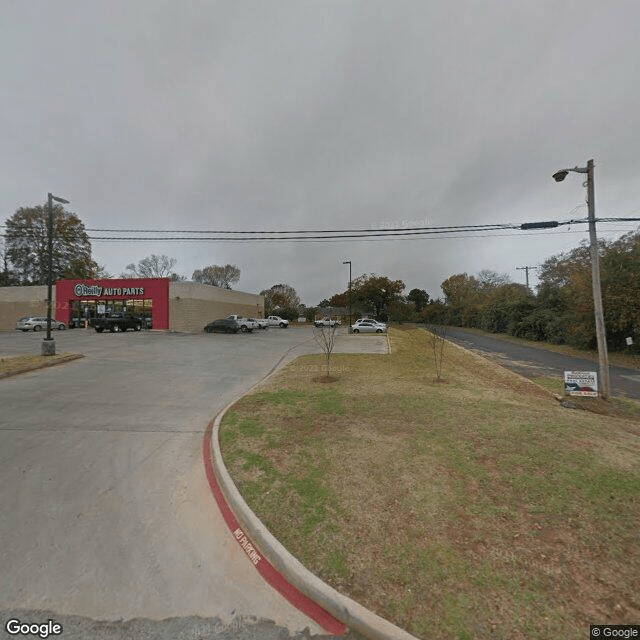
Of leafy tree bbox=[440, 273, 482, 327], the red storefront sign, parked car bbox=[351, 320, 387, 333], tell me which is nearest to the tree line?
leafy tree bbox=[440, 273, 482, 327]

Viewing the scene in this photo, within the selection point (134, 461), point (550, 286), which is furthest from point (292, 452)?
point (550, 286)

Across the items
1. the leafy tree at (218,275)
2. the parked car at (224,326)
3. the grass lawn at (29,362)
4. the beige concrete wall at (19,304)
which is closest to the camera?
the grass lawn at (29,362)

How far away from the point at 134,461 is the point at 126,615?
2.69m

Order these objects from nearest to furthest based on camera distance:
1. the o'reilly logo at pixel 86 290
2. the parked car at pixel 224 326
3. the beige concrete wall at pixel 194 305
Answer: the parked car at pixel 224 326 < the beige concrete wall at pixel 194 305 < the o'reilly logo at pixel 86 290

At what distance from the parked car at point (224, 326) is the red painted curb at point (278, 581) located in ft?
87.4

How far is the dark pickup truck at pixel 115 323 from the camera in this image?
27.7 m

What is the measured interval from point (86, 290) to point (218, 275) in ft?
126

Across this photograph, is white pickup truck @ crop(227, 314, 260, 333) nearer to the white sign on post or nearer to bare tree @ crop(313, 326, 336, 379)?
bare tree @ crop(313, 326, 336, 379)

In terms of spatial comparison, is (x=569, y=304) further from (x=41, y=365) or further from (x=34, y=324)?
(x=34, y=324)

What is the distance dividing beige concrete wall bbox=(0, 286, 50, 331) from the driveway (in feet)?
124

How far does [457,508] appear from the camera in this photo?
3.40 metres

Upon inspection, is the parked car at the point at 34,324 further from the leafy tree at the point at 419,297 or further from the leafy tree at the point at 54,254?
the leafy tree at the point at 419,297

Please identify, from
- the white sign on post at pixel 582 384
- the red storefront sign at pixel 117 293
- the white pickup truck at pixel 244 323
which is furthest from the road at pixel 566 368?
the red storefront sign at pixel 117 293

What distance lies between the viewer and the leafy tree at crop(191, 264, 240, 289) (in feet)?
230
